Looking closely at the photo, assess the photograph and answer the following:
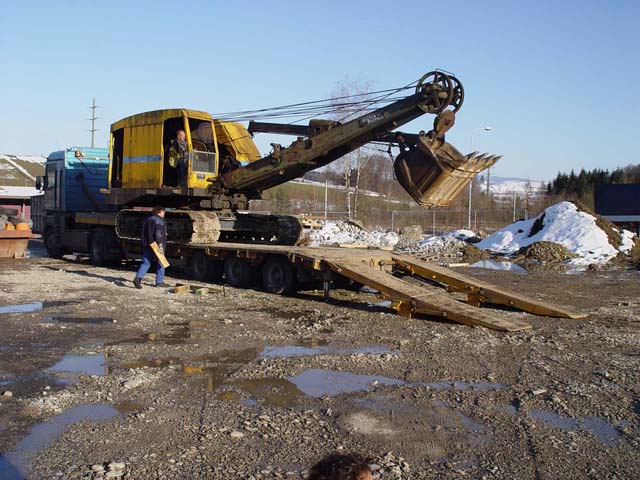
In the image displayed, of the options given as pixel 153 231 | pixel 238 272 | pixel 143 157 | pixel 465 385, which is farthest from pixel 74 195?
pixel 465 385

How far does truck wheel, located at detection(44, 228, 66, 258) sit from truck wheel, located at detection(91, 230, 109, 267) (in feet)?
8.33

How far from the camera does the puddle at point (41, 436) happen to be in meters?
4.61

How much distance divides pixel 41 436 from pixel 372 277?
678 centimetres

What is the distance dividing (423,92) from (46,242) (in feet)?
47.7

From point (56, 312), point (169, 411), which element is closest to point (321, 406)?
point (169, 411)

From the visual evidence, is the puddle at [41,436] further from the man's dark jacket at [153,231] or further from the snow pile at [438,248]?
the snow pile at [438,248]

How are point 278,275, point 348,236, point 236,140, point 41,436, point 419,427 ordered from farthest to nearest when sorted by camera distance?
1. point 348,236
2. point 236,140
3. point 278,275
4. point 419,427
5. point 41,436

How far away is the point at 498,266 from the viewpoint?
869 inches

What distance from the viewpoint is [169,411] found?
5.83 meters

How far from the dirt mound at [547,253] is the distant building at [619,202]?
59.7ft

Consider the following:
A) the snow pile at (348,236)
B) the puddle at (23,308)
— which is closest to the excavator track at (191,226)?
the puddle at (23,308)

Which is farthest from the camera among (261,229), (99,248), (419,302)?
(99,248)

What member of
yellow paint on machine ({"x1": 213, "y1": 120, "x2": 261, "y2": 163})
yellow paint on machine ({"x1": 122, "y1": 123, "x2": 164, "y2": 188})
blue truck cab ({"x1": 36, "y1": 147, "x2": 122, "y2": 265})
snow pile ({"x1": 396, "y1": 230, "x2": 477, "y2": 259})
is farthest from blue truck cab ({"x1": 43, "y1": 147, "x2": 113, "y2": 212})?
snow pile ({"x1": 396, "y1": 230, "x2": 477, "y2": 259})

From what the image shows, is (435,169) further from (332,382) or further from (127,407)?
(127,407)
